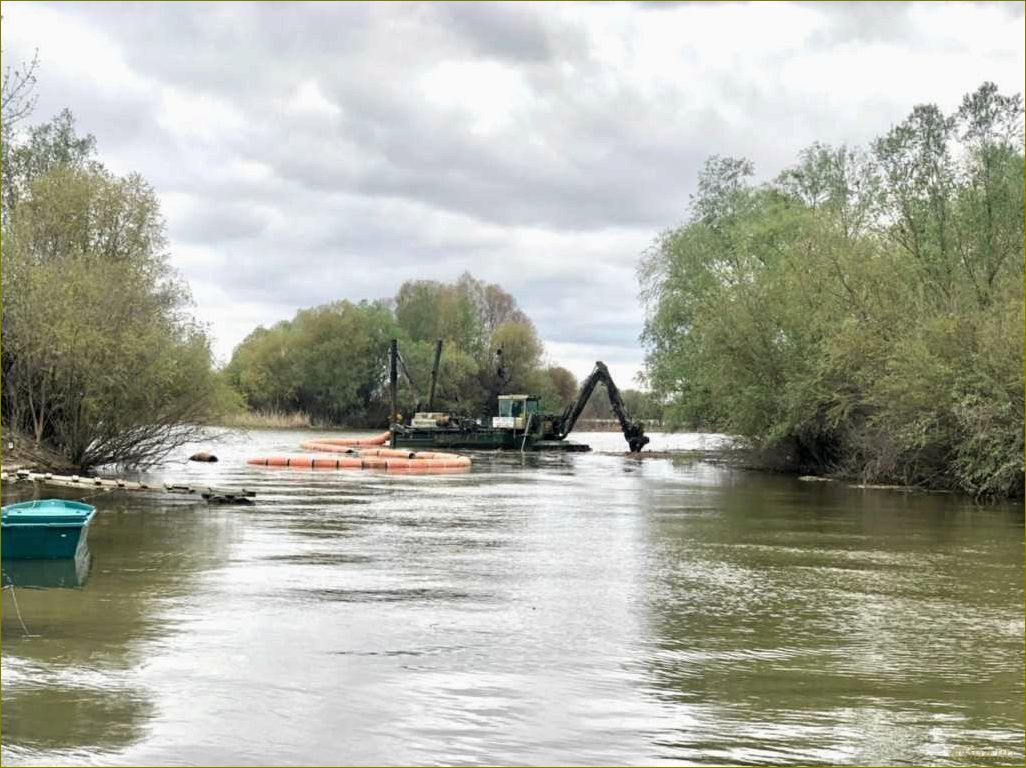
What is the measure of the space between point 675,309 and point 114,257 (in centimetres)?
2395

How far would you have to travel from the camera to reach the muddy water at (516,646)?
7.62m

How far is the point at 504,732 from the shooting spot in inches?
306

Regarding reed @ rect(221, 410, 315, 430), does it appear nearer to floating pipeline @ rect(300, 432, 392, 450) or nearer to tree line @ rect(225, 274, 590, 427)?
tree line @ rect(225, 274, 590, 427)

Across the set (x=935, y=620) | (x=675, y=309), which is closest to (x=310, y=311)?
(x=675, y=309)

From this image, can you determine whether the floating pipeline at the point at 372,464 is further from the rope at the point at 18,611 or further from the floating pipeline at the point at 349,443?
the rope at the point at 18,611

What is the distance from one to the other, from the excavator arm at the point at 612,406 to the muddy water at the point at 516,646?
120ft

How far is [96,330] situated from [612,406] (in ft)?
115

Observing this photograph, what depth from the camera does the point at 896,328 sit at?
33.1 metres

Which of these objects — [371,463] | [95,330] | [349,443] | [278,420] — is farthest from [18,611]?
[278,420]

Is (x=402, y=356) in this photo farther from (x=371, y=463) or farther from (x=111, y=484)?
(x=111, y=484)

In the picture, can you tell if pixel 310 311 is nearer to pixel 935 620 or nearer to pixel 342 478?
pixel 342 478

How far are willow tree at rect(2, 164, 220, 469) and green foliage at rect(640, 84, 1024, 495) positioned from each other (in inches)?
715

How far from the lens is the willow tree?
28547 millimetres

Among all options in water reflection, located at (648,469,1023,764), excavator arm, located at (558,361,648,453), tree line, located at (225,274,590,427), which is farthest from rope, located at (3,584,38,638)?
tree line, located at (225,274,590,427)
